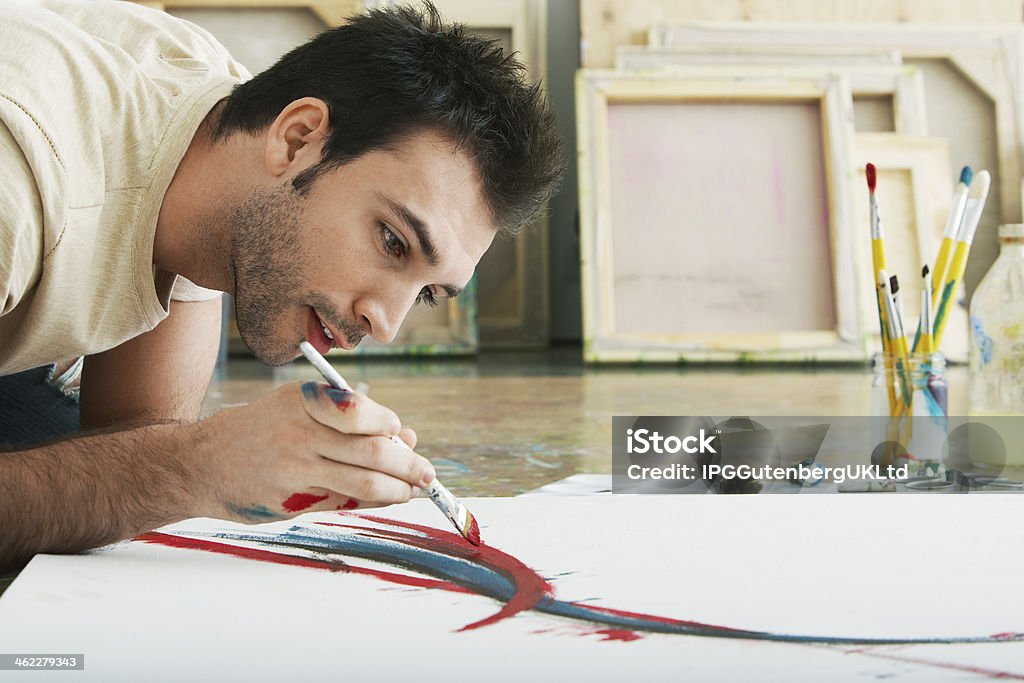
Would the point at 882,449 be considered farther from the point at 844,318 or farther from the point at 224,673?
the point at 844,318

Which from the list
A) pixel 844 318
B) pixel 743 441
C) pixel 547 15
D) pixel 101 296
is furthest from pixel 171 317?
pixel 547 15

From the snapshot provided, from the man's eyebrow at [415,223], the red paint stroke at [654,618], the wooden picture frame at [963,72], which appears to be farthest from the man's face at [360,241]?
the wooden picture frame at [963,72]

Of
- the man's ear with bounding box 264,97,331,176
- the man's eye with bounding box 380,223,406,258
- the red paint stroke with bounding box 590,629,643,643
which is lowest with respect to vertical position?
the red paint stroke with bounding box 590,629,643,643

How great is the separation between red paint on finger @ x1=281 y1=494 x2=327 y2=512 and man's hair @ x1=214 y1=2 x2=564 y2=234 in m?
0.42

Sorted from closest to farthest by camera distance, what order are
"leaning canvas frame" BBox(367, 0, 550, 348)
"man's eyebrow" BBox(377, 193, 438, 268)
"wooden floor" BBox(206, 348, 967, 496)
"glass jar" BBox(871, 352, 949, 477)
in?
1. "man's eyebrow" BBox(377, 193, 438, 268)
2. "glass jar" BBox(871, 352, 949, 477)
3. "wooden floor" BBox(206, 348, 967, 496)
4. "leaning canvas frame" BBox(367, 0, 550, 348)

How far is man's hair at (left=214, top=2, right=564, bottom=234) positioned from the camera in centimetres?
121

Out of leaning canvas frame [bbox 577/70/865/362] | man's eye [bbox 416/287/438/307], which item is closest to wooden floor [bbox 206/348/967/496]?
leaning canvas frame [bbox 577/70/865/362]

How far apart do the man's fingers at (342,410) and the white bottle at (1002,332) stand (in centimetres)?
100

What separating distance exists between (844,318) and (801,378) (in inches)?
23.8

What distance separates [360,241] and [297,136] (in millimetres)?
163

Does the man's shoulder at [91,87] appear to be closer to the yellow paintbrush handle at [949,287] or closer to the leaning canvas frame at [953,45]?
the yellow paintbrush handle at [949,287]

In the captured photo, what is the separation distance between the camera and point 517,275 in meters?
4.49

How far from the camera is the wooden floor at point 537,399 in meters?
1.61

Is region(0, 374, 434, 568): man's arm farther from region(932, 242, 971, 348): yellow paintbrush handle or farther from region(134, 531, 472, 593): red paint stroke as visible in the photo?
A: region(932, 242, 971, 348): yellow paintbrush handle
